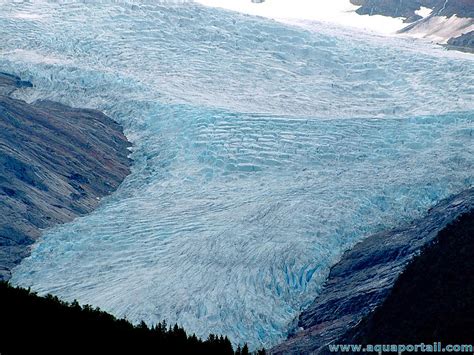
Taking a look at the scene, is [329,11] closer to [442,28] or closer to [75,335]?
[442,28]

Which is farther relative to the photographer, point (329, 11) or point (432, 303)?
point (329, 11)

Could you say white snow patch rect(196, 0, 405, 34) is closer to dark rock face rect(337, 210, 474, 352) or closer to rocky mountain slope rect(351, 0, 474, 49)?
rocky mountain slope rect(351, 0, 474, 49)

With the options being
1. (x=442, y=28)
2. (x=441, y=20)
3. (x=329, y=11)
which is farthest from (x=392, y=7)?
(x=442, y=28)

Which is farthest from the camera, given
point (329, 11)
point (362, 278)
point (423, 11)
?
point (423, 11)

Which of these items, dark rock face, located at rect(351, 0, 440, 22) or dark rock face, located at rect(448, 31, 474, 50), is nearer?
dark rock face, located at rect(448, 31, 474, 50)

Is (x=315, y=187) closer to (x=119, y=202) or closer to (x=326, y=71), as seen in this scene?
(x=119, y=202)

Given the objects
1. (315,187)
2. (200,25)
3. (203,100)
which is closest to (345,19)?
(200,25)

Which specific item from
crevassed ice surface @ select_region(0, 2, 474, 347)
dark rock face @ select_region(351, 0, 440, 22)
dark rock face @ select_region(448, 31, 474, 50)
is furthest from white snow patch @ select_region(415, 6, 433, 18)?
crevassed ice surface @ select_region(0, 2, 474, 347)
